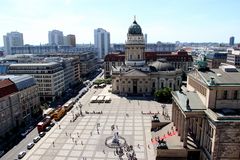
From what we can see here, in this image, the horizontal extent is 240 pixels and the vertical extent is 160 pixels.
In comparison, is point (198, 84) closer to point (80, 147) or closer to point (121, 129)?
point (121, 129)

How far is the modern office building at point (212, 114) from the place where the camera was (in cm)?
6562

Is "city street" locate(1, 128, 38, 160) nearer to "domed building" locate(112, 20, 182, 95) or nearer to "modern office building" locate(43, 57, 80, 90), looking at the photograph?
"modern office building" locate(43, 57, 80, 90)

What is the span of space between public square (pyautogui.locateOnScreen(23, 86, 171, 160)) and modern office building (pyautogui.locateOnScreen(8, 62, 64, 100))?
19.4 m

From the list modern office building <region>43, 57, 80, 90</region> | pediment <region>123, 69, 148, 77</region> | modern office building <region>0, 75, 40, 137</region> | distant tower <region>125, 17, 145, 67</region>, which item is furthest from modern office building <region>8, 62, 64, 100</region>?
distant tower <region>125, 17, 145, 67</region>

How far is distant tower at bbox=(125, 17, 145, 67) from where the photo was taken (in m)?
172

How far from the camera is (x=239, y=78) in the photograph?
7662cm

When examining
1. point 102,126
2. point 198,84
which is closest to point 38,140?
point 102,126

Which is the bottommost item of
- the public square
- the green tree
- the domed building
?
the public square

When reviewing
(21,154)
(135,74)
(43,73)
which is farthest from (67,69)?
(21,154)

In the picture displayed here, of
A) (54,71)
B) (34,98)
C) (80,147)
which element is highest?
(54,71)

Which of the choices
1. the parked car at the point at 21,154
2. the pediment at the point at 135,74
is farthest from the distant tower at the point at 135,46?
the parked car at the point at 21,154

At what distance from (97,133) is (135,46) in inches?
3471

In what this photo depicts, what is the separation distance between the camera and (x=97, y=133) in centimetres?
9912

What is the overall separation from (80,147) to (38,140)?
1743 cm
